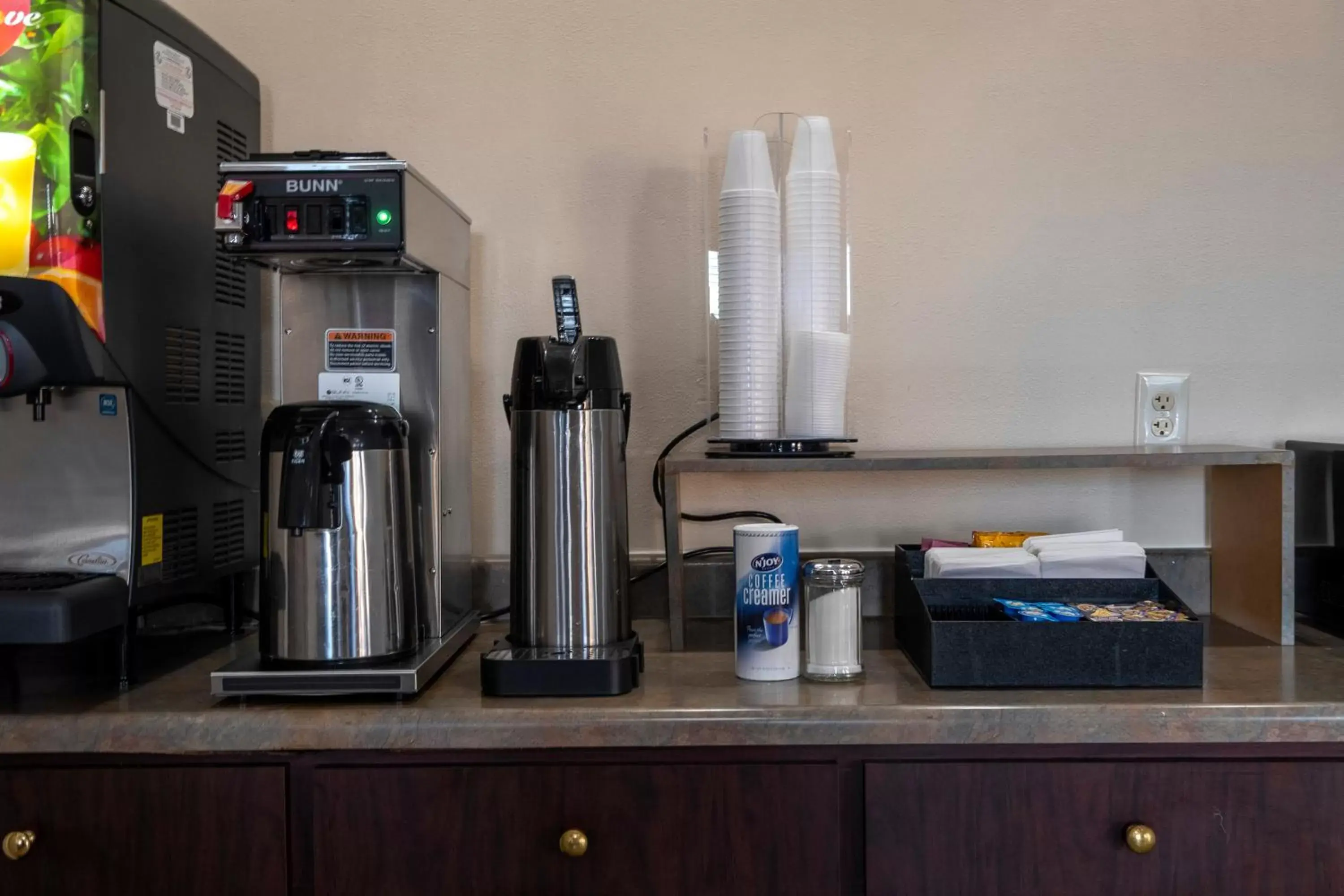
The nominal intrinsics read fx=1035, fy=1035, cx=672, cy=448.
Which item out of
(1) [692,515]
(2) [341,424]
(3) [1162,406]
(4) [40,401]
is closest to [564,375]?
(2) [341,424]

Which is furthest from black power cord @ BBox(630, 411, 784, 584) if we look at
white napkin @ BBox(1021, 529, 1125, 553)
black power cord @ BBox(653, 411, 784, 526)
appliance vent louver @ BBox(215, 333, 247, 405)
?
appliance vent louver @ BBox(215, 333, 247, 405)

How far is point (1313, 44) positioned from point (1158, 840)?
125 cm

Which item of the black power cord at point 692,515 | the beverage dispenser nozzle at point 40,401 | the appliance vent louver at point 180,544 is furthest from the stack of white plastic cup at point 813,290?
the beverage dispenser nozzle at point 40,401

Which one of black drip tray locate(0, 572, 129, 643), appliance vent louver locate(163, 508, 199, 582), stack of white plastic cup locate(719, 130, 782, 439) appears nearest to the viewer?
black drip tray locate(0, 572, 129, 643)

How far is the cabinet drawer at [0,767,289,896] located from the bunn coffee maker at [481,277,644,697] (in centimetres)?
34

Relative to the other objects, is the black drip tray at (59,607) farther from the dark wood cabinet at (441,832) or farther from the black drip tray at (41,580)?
the dark wood cabinet at (441,832)

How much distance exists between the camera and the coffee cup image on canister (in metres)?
1.21

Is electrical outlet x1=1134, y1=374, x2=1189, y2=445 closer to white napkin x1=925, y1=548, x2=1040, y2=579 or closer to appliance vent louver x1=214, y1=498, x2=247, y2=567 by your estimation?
white napkin x1=925, y1=548, x2=1040, y2=579

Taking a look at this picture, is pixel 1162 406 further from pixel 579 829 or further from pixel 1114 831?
pixel 579 829

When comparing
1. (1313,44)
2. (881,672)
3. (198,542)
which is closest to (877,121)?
(1313,44)

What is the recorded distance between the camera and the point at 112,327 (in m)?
1.18

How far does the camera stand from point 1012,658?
118 centimetres

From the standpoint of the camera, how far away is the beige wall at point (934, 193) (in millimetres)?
1606

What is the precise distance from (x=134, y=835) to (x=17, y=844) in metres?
0.12
